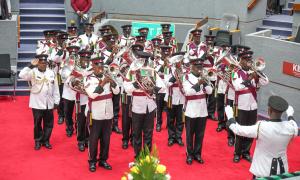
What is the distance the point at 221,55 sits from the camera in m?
10.8

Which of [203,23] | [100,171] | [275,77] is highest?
[203,23]

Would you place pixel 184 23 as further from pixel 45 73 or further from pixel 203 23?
pixel 45 73

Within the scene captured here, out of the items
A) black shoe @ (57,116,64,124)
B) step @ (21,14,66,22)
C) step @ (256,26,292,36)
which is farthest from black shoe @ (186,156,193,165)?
step @ (21,14,66,22)

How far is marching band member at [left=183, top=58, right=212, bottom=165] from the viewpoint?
9.01 metres

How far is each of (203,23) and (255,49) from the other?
3517 mm

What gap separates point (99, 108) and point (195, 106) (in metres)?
1.71

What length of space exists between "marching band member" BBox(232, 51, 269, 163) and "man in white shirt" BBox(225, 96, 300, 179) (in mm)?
2657

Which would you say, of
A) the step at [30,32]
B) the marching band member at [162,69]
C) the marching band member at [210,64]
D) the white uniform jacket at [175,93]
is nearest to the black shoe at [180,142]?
the white uniform jacket at [175,93]

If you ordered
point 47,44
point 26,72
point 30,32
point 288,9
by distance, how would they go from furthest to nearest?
point 288,9, point 30,32, point 47,44, point 26,72

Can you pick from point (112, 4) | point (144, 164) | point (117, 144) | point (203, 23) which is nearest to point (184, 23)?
point (203, 23)

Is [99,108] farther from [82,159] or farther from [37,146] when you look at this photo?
[37,146]

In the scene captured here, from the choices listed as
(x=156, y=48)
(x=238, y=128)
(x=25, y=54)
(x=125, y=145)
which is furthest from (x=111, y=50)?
(x=238, y=128)

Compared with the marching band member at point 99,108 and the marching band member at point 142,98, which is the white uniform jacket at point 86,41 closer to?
the marching band member at point 142,98

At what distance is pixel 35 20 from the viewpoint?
54.4 ft
